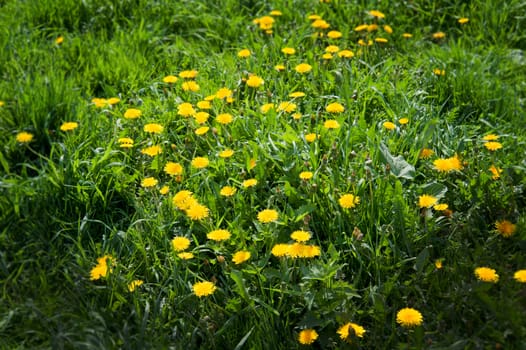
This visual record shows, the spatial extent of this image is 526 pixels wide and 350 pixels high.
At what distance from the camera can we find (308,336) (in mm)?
1981

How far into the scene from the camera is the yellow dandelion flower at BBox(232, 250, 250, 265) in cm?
218

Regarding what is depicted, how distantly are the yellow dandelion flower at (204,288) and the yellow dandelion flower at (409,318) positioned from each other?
61 cm

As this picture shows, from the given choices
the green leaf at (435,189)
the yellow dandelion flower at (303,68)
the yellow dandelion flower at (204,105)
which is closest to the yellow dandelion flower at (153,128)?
the yellow dandelion flower at (204,105)

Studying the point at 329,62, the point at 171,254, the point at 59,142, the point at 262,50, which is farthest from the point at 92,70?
the point at 171,254

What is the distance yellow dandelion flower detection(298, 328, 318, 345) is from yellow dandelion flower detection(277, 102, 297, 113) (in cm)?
117

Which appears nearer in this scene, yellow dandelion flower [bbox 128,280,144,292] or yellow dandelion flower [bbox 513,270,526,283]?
yellow dandelion flower [bbox 513,270,526,283]

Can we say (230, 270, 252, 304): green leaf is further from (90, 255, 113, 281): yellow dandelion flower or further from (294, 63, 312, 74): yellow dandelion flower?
(294, 63, 312, 74): yellow dandelion flower

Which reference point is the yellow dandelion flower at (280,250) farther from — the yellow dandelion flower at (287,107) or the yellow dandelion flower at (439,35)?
the yellow dandelion flower at (439,35)

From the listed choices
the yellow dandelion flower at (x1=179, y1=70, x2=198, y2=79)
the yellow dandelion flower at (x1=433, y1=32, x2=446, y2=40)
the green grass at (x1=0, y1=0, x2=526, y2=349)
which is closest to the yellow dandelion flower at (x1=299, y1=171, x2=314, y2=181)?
the green grass at (x1=0, y1=0, x2=526, y2=349)

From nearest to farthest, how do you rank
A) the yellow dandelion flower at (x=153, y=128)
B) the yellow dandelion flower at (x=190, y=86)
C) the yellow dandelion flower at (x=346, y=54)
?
the yellow dandelion flower at (x=153, y=128)
the yellow dandelion flower at (x=190, y=86)
the yellow dandelion flower at (x=346, y=54)

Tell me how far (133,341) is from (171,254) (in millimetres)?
357

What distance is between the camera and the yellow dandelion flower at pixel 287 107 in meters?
2.87

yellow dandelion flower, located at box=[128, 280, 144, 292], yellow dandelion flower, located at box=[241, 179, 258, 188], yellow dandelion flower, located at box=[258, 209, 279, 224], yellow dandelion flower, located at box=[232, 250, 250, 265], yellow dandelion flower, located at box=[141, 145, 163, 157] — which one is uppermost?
yellow dandelion flower, located at box=[241, 179, 258, 188]

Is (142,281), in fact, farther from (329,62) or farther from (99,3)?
(99,3)
